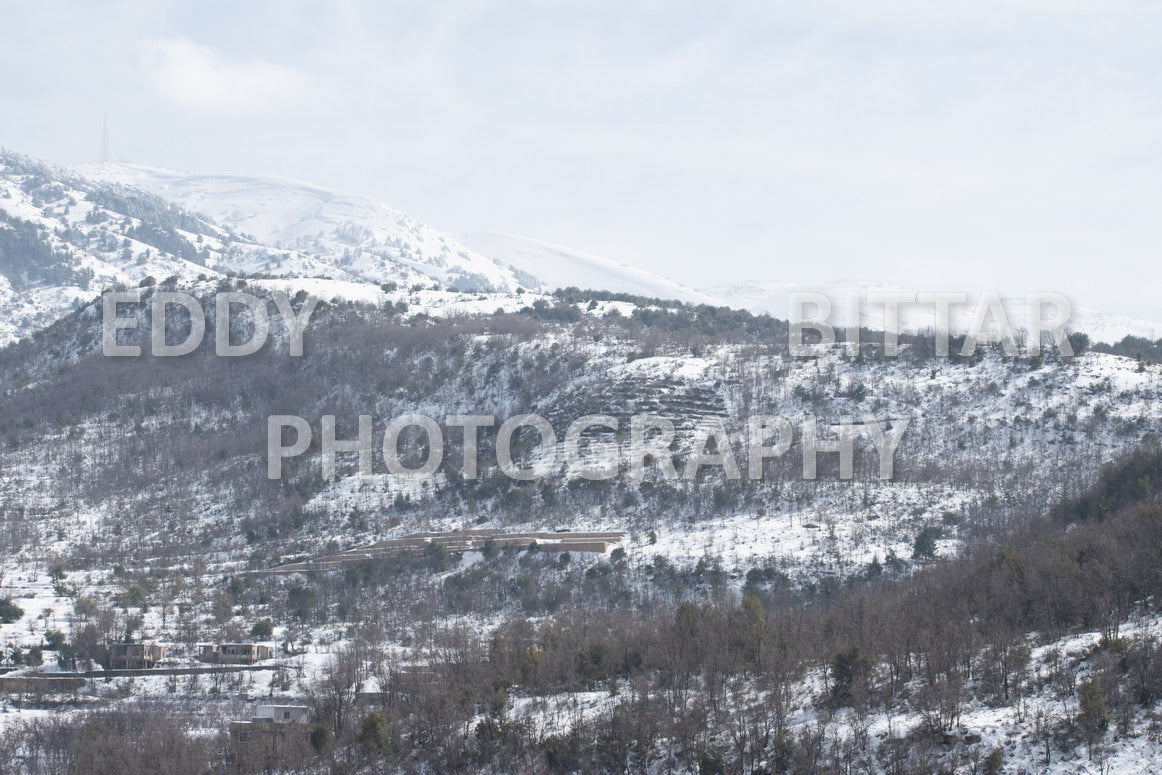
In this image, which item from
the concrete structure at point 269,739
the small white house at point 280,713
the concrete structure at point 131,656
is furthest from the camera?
the concrete structure at point 131,656

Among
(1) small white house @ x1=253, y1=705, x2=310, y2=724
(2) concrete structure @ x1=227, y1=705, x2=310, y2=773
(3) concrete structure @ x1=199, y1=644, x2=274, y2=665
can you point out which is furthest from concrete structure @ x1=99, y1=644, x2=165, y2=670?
(1) small white house @ x1=253, y1=705, x2=310, y2=724

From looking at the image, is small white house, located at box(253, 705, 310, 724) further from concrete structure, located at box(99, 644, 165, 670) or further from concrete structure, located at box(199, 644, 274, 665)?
concrete structure, located at box(99, 644, 165, 670)

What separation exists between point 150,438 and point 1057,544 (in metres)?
101

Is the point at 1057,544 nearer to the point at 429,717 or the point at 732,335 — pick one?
the point at 429,717

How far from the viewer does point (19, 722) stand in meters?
79.9

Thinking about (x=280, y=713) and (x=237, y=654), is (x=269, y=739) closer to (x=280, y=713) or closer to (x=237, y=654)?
(x=280, y=713)

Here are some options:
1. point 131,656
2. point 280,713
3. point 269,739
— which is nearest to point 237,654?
point 131,656

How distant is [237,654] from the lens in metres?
90.8

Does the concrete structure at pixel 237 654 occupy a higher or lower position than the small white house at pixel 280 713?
higher

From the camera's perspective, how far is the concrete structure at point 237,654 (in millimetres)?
90312

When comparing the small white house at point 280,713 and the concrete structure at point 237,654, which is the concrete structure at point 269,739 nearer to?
the small white house at point 280,713

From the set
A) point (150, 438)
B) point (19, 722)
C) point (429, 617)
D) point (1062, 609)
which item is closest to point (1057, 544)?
point (1062, 609)

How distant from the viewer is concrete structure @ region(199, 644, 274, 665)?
9031 centimetres

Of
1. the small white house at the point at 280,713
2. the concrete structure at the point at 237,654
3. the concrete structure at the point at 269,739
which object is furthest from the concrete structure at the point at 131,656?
the small white house at the point at 280,713
